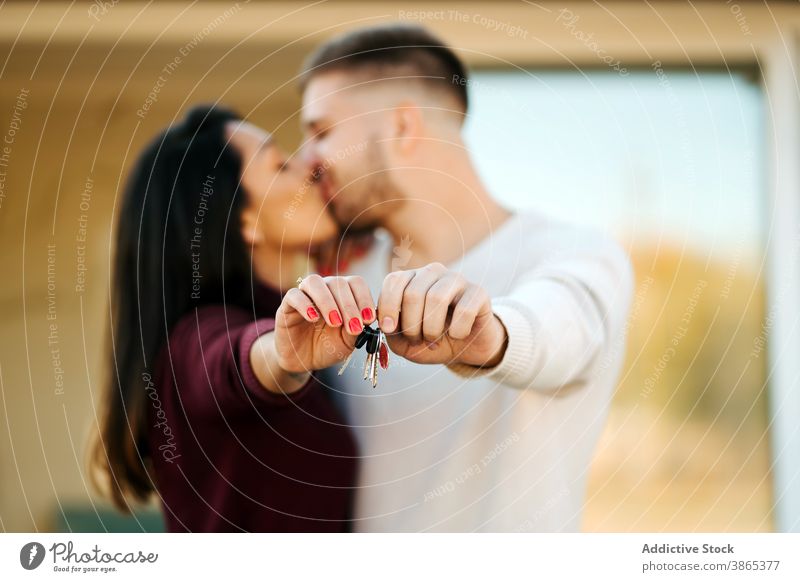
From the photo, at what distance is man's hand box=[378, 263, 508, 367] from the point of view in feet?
1.51

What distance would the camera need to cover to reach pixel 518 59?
77 centimetres

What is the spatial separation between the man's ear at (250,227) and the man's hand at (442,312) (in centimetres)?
23

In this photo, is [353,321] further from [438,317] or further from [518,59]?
[518,59]

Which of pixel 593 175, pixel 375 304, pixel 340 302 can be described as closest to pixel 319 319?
pixel 340 302

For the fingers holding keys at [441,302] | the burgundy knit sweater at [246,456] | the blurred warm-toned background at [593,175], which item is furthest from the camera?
the blurred warm-toned background at [593,175]

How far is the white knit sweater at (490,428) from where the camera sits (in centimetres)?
63

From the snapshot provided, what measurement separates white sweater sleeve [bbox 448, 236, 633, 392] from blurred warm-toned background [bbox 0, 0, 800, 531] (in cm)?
13

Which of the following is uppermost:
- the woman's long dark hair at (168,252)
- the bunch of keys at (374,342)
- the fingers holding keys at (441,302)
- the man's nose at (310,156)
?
the man's nose at (310,156)

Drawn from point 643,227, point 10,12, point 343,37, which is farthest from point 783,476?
point 10,12

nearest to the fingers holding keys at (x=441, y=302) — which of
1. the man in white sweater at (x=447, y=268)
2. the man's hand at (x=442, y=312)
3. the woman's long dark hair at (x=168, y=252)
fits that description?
the man's hand at (x=442, y=312)

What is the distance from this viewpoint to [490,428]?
636mm

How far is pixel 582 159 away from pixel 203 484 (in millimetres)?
474

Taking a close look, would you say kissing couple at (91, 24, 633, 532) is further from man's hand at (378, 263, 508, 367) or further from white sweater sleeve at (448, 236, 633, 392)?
man's hand at (378, 263, 508, 367)

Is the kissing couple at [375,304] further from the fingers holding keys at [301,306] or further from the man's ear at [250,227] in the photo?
the fingers holding keys at [301,306]
